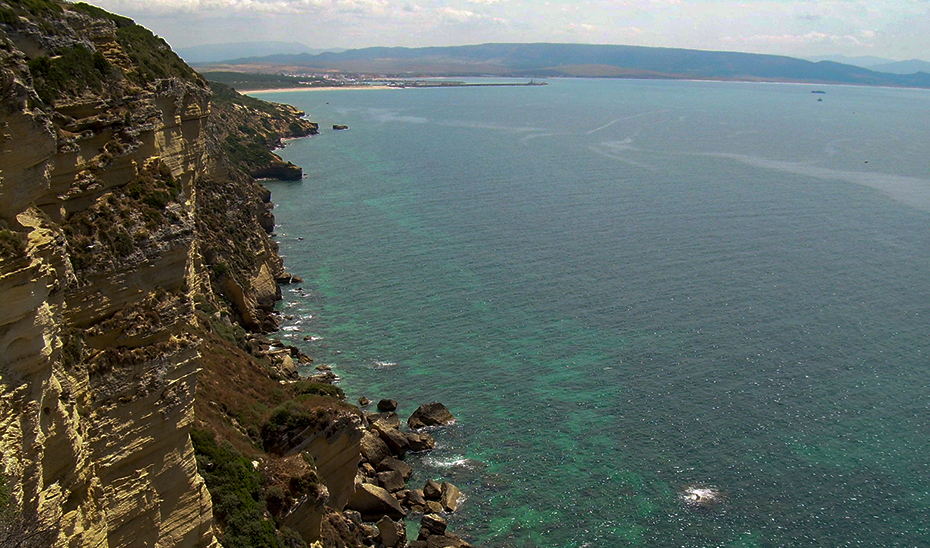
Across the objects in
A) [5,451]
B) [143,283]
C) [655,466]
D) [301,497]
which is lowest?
[655,466]

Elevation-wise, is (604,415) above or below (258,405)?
below

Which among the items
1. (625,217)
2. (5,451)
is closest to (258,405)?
(5,451)

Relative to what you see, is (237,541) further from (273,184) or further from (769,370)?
(273,184)

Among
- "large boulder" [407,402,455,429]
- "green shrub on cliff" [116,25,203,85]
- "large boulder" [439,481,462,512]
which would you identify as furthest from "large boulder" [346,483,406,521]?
"green shrub on cliff" [116,25,203,85]

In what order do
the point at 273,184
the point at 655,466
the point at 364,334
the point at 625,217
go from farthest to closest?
the point at 273,184 → the point at 625,217 → the point at 364,334 → the point at 655,466

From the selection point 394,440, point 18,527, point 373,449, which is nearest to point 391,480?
point 373,449

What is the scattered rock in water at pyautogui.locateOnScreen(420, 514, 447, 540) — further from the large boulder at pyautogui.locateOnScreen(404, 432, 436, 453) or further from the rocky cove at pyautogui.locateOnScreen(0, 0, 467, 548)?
the large boulder at pyautogui.locateOnScreen(404, 432, 436, 453)

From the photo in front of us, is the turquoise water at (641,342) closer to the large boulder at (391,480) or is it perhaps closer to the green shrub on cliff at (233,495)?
the large boulder at (391,480)

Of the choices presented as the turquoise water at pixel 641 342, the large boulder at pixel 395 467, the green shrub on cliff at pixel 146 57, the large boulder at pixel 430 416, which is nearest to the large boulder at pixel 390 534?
the turquoise water at pixel 641 342
